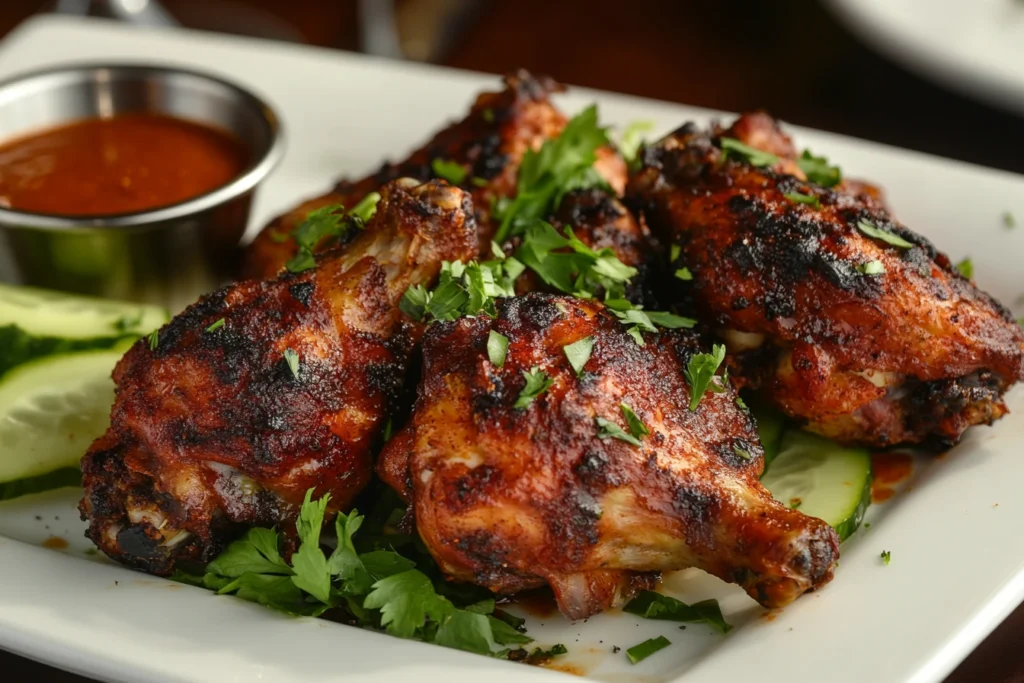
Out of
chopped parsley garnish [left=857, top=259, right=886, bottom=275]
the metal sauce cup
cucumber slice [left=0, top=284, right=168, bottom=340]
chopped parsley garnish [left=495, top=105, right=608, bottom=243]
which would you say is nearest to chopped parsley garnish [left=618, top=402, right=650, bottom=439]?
chopped parsley garnish [left=857, top=259, right=886, bottom=275]

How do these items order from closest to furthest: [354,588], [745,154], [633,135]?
[354,588], [745,154], [633,135]

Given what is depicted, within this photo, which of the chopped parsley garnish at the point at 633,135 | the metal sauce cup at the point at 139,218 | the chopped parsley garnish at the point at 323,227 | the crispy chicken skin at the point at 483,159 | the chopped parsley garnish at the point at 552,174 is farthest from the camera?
the chopped parsley garnish at the point at 633,135

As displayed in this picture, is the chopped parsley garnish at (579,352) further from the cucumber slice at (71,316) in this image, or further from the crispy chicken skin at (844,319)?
the cucumber slice at (71,316)

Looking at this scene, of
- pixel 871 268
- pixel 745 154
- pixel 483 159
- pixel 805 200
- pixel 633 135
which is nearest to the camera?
pixel 871 268

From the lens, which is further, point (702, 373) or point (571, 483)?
point (702, 373)

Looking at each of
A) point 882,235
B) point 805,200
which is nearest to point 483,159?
point 805,200

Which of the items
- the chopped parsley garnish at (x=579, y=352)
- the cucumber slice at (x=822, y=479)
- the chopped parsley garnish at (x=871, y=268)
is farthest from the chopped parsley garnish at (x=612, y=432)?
the chopped parsley garnish at (x=871, y=268)

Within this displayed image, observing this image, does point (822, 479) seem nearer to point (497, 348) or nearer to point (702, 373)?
point (702, 373)
